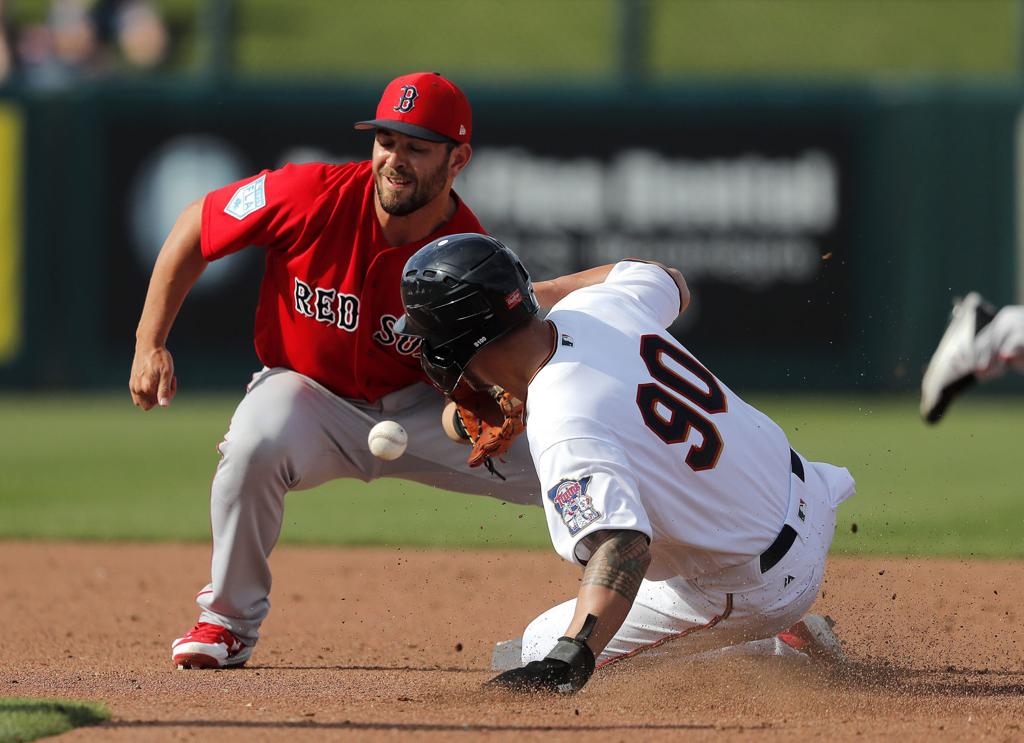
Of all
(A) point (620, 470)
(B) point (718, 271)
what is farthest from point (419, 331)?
(B) point (718, 271)

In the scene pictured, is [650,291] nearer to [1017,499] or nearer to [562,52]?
[1017,499]

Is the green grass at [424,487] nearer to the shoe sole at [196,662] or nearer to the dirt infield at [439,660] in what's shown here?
the dirt infield at [439,660]

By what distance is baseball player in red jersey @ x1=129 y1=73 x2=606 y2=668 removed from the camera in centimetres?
488

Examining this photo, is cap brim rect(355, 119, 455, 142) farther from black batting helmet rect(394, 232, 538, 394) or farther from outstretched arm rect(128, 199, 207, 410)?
black batting helmet rect(394, 232, 538, 394)

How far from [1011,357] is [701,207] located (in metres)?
8.57

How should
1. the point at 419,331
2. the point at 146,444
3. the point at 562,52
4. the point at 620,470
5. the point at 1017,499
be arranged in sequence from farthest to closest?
the point at 562,52 < the point at 146,444 < the point at 1017,499 < the point at 419,331 < the point at 620,470

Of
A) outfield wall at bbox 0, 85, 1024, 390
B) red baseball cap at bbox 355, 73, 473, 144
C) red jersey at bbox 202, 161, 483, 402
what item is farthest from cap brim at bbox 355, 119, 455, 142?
outfield wall at bbox 0, 85, 1024, 390

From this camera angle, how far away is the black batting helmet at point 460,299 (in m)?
3.92

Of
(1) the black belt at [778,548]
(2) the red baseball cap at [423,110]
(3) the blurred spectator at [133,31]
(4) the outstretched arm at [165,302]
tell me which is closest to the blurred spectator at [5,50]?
(3) the blurred spectator at [133,31]

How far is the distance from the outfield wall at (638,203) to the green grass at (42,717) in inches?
365

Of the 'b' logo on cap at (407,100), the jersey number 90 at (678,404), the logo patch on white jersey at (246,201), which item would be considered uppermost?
the 'b' logo on cap at (407,100)

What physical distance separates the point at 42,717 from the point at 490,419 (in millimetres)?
1417

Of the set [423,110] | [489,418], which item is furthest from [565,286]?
[423,110]

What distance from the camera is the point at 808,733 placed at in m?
3.76
